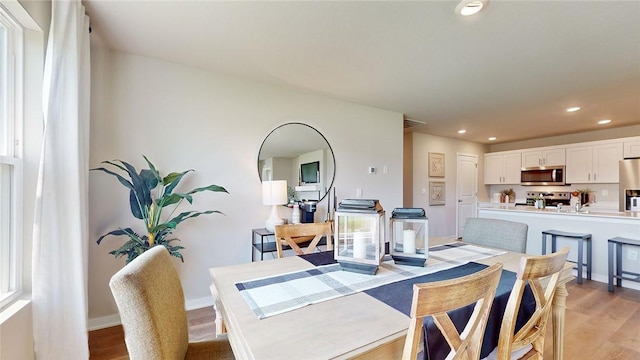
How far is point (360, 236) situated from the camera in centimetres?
Result: 134

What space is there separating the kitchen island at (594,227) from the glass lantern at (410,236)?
3585mm

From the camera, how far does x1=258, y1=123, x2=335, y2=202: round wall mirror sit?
3.00 metres

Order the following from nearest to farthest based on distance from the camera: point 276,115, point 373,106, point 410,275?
1. point 410,275
2. point 276,115
3. point 373,106

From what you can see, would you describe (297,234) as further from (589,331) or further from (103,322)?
(589,331)

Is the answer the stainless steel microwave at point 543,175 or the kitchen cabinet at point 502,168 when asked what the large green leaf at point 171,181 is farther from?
the kitchen cabinet at point 502,168

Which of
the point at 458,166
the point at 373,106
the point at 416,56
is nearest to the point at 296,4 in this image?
the point at 416,56

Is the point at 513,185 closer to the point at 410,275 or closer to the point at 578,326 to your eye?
the point at 578,326

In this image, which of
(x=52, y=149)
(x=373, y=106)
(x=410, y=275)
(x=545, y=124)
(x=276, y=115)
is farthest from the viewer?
(x=545, y=124)

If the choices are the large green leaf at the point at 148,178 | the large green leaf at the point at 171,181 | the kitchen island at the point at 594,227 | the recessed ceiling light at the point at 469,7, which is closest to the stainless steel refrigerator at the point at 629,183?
the kitchen island at the point at 594,227

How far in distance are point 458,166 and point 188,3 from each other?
616 cm

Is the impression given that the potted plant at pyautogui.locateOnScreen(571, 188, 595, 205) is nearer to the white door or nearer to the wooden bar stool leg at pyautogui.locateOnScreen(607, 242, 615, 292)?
the white door

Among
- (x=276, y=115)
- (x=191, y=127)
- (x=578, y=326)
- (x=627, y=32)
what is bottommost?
(x=578, y=326)

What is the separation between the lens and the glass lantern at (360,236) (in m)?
1.30

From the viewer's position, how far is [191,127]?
8.55 feet
